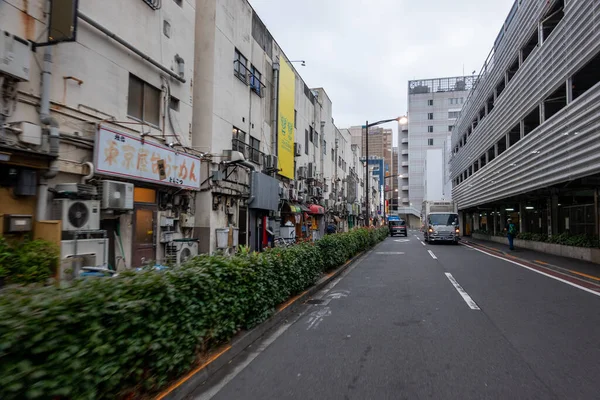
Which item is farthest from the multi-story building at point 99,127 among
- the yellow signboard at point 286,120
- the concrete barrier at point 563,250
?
the concrete barrier at point 563,250

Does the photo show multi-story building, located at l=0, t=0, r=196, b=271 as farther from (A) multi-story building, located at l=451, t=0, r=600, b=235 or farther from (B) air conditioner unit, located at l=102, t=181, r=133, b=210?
(A) multi-story building, located at l=451, t=0, r=600, b=235

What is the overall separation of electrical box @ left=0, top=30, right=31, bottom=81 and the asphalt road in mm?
5920

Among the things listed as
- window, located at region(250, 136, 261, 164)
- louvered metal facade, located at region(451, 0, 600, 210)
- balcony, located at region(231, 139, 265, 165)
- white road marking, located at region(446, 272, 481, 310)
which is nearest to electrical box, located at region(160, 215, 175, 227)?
balcony, located at region(231, 139, 265, 165)

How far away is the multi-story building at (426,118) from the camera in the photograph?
85.9 meters

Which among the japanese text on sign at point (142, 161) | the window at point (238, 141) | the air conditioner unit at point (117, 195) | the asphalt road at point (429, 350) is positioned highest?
the window at point (238, 141)

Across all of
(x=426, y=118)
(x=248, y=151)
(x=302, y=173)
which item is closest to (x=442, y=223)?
(x=302, y=173)

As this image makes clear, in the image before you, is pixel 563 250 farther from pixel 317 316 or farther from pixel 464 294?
pixel 317 316

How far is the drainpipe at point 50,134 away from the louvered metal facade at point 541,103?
14.7 meters

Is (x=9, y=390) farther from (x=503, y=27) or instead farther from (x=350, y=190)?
(x=350, y=190)

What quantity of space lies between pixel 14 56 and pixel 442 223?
27.0 metres

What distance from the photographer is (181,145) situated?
1120cm

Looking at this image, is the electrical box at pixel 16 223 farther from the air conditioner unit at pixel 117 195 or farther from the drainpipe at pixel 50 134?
the air conditioner unit at pixel 117 195

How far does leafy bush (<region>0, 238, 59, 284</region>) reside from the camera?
5793 millimetres

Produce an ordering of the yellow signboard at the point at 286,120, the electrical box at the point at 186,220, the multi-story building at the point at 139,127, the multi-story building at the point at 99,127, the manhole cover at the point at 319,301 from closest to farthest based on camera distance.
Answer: the multi-story building at the point at 99,127 < the multi-story building at the point at 139,127 < the manhole cover at the point at 319,301 < the electrical box at the point at 186,220 < the yellow signboard at the point at 286,120
